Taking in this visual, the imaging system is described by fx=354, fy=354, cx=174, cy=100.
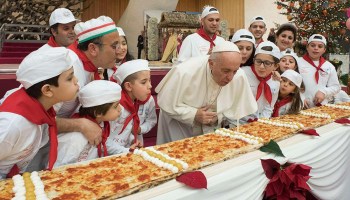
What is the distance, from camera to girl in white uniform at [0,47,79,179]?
1615mm

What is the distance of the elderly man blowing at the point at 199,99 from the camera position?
3.00 metres

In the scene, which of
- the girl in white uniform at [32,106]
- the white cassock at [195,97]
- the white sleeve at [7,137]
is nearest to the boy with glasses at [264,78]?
the white cassock at [195,97]

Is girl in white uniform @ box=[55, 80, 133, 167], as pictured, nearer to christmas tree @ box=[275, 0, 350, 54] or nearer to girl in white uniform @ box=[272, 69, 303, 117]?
girl in white uniform @ box=[272, 69, 303, 117]

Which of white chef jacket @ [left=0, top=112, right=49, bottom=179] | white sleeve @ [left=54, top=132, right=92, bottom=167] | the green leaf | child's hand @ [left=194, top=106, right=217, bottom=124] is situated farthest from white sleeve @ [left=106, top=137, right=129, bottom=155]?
the green leaf

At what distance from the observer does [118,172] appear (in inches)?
67.3

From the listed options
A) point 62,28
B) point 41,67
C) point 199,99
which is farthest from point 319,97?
point 41,67

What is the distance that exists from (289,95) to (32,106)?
2.76m

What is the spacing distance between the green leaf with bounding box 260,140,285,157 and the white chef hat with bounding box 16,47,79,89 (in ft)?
4.22

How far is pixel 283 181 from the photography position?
2.00m

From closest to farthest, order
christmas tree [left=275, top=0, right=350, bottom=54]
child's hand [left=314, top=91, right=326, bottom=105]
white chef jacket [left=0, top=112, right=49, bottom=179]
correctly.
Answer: white chef jacket [left=0, top=112, right=49, bottom=179], child's hand [left=314, top=91, right=326, bottom=105], christmas tree [left=275, top=0, right=350, bottom=54]

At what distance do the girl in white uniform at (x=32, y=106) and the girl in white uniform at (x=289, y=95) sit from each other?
2384 millimetres

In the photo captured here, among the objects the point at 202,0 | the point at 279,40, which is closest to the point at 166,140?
the point at 279,40

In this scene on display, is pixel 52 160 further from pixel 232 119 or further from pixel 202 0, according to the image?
pixel 202 0

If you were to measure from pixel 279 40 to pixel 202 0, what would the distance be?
543 inches
